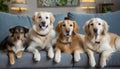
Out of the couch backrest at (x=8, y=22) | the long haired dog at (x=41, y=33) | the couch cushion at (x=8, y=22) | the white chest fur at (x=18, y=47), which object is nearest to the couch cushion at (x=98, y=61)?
the long haired dog at (x=41, y=33)

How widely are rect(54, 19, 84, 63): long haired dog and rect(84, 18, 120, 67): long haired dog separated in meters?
0.12

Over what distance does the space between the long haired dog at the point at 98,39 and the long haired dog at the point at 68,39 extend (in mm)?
123

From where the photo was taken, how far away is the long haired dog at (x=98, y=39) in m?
2.54

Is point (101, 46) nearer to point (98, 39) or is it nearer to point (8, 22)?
point (98, 39)

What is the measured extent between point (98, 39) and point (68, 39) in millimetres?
360

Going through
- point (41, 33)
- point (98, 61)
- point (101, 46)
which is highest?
point (41, 33)

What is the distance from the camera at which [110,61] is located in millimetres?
2451

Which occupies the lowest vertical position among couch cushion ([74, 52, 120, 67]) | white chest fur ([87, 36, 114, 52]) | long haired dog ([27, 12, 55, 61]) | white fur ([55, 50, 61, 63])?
couch cushion ([74, 52, 120, 67])

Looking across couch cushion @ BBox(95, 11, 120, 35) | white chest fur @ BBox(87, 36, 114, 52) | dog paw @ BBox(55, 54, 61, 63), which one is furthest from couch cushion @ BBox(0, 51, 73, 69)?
couch cushion @ BBox(95, 11, 120, 35)

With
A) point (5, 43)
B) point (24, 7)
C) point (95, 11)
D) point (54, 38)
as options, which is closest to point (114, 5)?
point (95, 11)

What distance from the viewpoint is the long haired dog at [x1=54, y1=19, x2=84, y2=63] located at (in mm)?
2572

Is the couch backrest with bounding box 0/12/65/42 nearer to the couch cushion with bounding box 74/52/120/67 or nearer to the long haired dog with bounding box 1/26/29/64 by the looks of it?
the long haired dog with bounding box 1/26/29/64

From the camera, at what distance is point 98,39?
8.60ft

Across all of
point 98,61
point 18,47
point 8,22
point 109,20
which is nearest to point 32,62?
point 18,47
